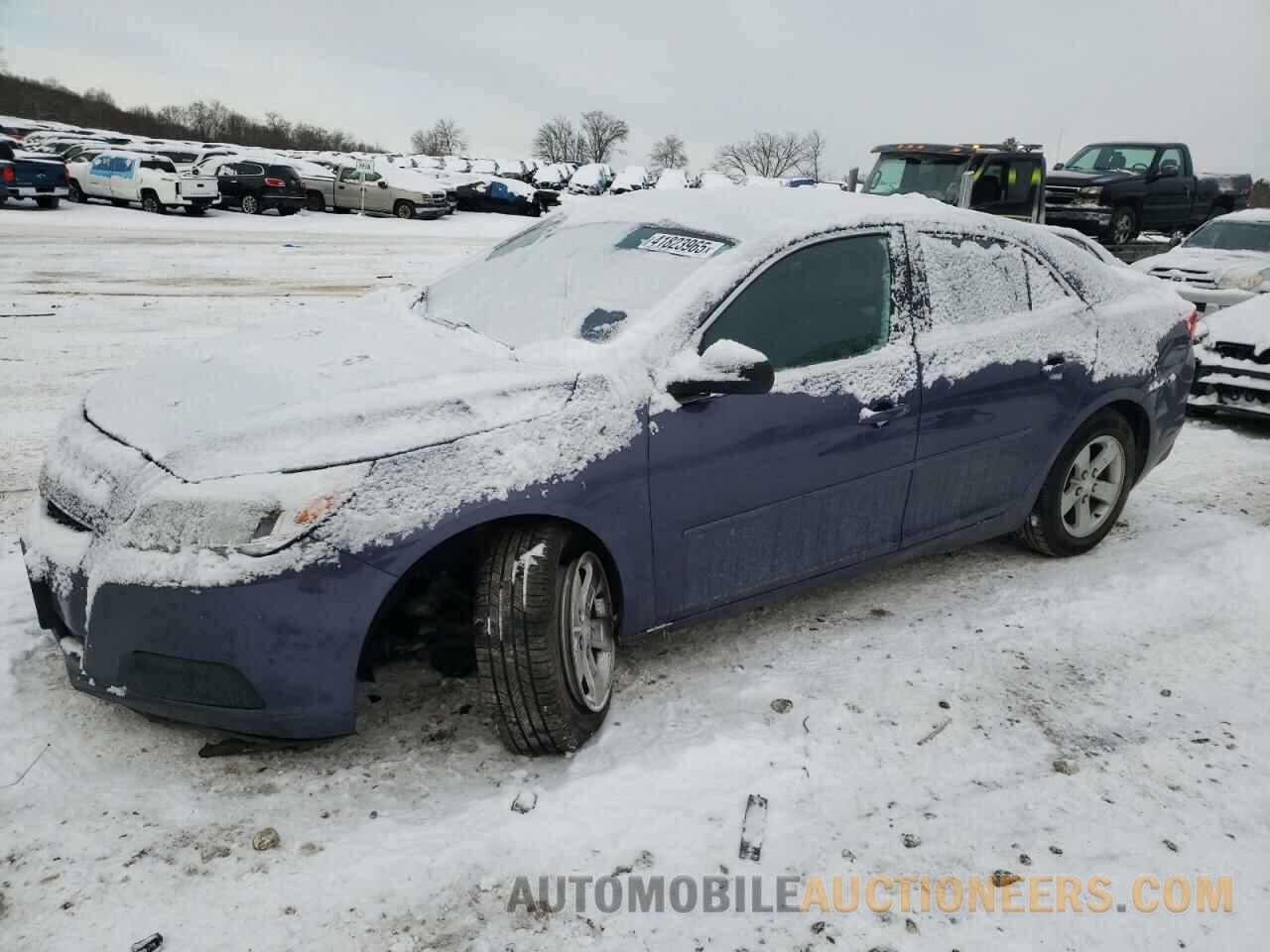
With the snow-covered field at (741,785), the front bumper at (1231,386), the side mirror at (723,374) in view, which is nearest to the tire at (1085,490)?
the snow-covered field at (741,785)

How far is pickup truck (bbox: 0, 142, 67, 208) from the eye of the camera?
21.4 metres

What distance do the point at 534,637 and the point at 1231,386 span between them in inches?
243

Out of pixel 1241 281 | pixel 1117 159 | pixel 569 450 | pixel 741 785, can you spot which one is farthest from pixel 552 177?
pixel 741 785

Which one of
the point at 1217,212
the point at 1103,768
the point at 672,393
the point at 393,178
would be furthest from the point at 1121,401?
the point at 393,178

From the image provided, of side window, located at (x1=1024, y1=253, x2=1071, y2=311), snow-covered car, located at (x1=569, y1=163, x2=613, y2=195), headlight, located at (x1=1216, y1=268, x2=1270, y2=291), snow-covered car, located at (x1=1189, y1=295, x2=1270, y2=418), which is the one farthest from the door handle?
snow-covered car, located at (x1=569, y1=163, x2=613, y2=195)

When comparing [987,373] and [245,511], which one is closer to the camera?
[245,511]

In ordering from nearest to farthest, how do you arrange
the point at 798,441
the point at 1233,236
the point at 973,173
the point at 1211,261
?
1. the point at 798,441
2. the point at 1211,261
3. the point at 1233,236
4. the point at 973,173

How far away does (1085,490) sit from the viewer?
425 cm

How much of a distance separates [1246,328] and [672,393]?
578 cm

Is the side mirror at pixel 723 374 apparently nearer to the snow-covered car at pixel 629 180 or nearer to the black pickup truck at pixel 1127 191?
the black pickup truck at pixel 1127 191

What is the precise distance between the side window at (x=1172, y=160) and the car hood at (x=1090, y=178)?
2.28 feet

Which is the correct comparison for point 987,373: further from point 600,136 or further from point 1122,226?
point 600,136

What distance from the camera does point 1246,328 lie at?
21.9ft

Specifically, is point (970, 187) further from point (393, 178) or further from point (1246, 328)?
point (393, 178)
